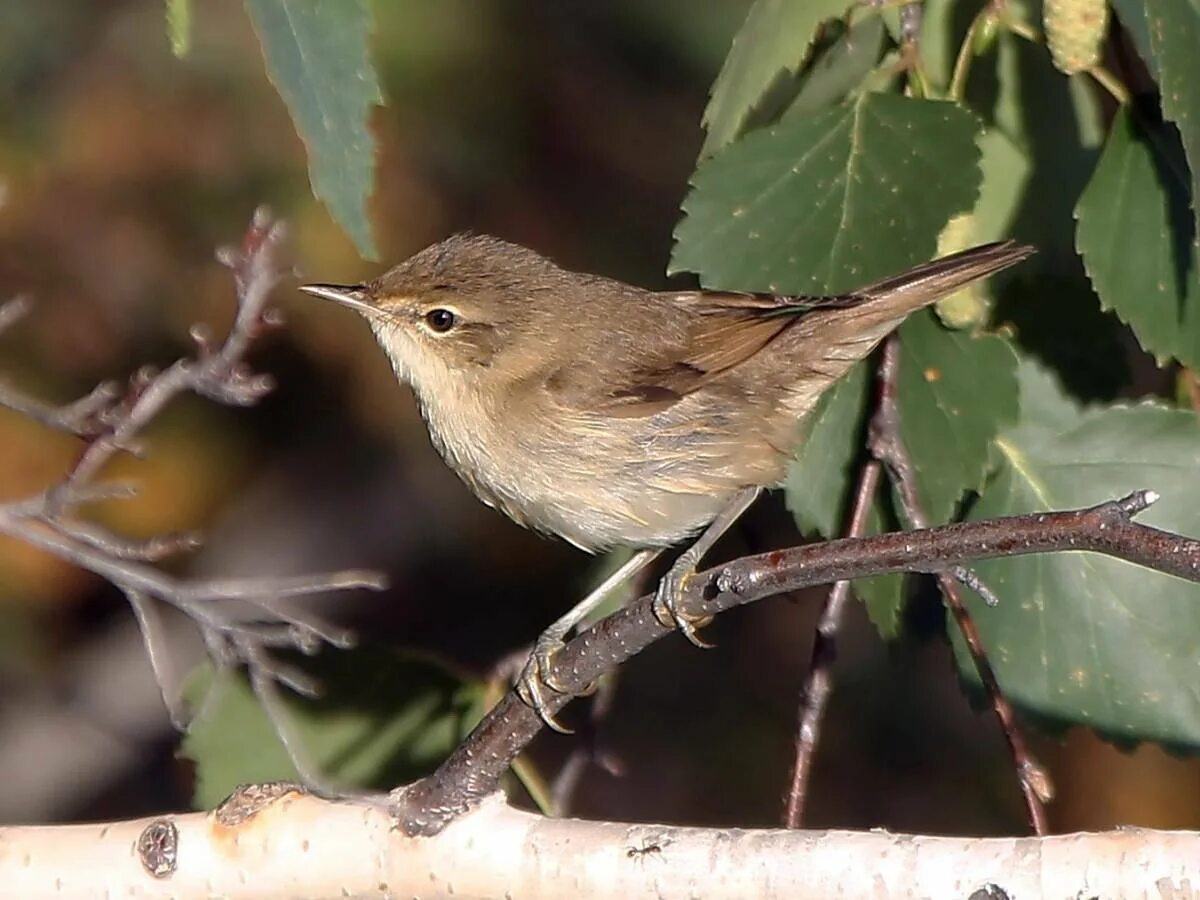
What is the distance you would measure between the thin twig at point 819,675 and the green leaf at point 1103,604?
33 cm

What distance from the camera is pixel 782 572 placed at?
195cm

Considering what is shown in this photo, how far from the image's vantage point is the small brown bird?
9.86ft

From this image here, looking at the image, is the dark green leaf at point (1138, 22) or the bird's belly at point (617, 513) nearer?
the dark green leaf at point (1138, 22)

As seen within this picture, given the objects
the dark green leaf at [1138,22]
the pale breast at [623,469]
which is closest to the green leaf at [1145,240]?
the dark green leaf at [1138,22]

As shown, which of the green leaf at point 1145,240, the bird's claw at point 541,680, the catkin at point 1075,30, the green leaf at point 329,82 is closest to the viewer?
the green leaf at point 329,82

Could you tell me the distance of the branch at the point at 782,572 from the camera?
176 centimetres

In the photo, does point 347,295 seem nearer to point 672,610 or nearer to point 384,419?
point 672,610

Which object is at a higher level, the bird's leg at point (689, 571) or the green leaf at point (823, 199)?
the green leaf at point (823, 199)

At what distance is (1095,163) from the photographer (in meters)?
3.03

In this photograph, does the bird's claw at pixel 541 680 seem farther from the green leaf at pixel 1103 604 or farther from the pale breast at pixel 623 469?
the green leaf at pixel 1103 604

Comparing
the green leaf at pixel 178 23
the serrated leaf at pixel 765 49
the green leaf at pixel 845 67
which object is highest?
the green leaf at pixel 845 67

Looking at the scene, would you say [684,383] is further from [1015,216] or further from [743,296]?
[1015,216]

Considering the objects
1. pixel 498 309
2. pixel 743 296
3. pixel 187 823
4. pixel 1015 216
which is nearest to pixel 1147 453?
pixel 1015 216

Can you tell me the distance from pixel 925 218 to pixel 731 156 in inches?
12.6
